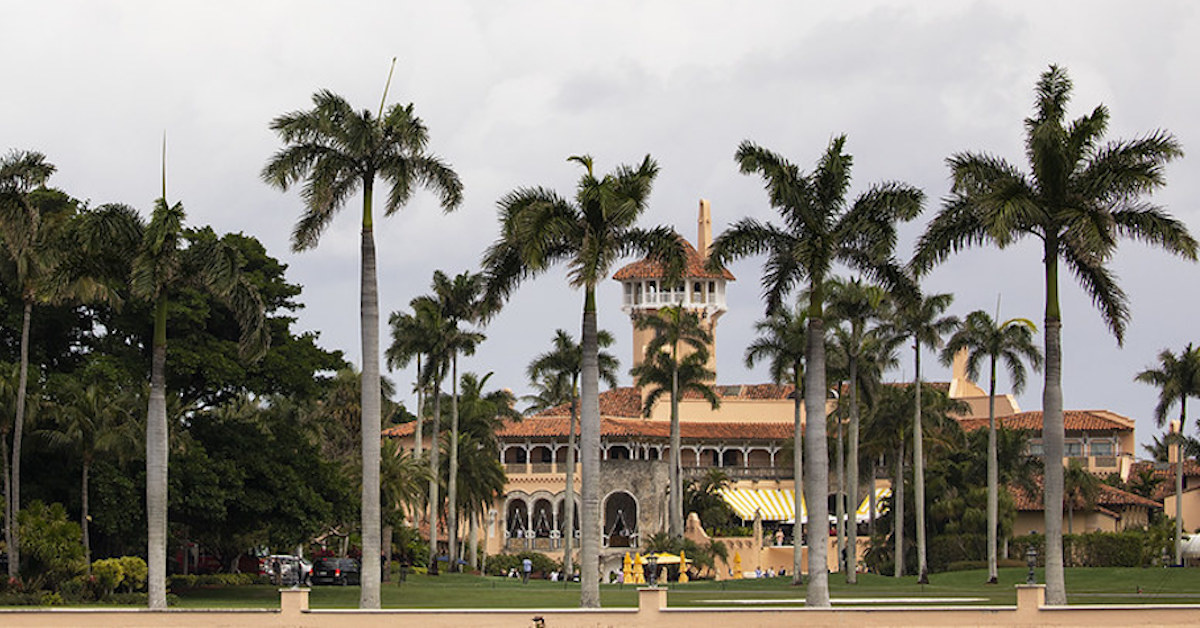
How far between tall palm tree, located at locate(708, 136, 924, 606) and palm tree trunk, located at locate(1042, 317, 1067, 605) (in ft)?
16.0

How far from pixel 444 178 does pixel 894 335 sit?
35.5 metres

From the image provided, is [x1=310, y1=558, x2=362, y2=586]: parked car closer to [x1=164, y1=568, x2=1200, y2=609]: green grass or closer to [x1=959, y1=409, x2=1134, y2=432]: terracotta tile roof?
[x1=164, y1=568, x2=1200, y2=609]: green grass

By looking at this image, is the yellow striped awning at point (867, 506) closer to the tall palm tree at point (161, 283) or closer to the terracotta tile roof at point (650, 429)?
the terracotta tile roof at point (650, 429)

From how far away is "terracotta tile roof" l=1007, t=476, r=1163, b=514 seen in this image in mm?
86688

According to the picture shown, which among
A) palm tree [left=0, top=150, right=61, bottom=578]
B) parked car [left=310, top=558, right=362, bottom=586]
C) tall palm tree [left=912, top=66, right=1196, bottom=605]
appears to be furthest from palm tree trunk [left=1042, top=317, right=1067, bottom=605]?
parked car [left=310, top=558, right=362, bottom=586]

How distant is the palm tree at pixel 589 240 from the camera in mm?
38438

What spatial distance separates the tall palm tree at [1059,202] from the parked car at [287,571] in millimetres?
33882

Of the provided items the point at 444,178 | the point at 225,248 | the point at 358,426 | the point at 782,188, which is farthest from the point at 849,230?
the point at 358,426

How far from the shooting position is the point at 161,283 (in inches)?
1617

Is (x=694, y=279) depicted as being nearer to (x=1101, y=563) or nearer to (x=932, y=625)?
(x=1101, y=563)

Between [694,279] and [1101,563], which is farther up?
[694,279]

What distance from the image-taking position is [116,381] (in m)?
52.2

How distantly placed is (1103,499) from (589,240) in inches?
2346

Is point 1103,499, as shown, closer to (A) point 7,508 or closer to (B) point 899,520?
(B) point 899,520
